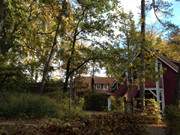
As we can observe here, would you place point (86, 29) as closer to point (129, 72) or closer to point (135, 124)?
point (129, 72)

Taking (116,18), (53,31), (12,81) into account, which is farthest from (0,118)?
(116,18)

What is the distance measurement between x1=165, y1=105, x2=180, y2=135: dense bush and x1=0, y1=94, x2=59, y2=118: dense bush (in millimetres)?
4643

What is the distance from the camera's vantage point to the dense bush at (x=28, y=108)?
19641mm

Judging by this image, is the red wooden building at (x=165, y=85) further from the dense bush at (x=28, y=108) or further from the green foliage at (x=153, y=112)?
the dense bush at (x=28, y=108)

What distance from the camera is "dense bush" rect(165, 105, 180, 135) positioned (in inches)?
678

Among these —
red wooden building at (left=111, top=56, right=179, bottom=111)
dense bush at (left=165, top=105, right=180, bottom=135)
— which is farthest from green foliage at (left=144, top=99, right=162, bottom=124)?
red wooden building at (left=111, top=56, right=179, bottom=111)

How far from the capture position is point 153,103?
29844 mm

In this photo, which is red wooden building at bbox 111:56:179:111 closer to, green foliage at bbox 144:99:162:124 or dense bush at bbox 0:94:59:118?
green foliage at bbox 144:99:162:124

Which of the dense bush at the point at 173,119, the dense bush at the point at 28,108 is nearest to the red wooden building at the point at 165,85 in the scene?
the dense bush at the point at 28,108

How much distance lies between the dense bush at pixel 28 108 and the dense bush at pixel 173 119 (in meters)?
4.64

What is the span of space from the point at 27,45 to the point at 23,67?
1.88 m

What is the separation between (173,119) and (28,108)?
6371mm

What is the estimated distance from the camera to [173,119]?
17469 mm

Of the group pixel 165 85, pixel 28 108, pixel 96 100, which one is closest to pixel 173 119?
pixel 28 108
